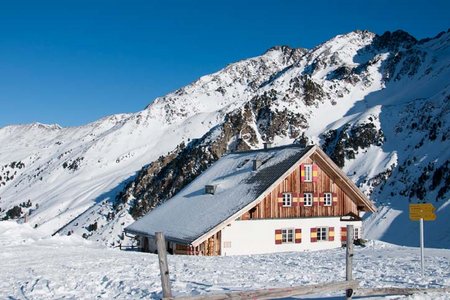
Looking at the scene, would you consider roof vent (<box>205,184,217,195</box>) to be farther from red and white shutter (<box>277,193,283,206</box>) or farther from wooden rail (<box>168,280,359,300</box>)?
wooden rail (<box>168,280,359,300</box>)

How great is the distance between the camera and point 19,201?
173 m

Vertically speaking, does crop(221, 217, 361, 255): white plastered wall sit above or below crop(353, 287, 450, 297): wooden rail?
below

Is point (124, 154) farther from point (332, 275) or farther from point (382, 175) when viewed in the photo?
point (332, 275)

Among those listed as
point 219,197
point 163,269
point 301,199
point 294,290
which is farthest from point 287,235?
point 163,269

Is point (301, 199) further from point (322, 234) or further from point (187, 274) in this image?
point (187, 274)

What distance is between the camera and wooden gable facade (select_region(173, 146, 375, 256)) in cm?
3491

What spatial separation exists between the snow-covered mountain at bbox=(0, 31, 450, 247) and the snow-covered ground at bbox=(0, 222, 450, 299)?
4193cm

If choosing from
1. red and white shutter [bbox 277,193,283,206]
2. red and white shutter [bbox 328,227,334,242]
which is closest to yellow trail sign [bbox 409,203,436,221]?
red and white shutter [bbox 277,193,283,206]

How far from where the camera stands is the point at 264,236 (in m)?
36.2

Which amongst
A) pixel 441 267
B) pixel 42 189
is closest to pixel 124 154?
pixel 42 189

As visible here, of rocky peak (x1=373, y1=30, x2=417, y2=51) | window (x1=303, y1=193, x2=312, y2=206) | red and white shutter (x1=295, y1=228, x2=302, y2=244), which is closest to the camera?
red and white shutter (x1=295, y1=228, x2=302, y2=244)

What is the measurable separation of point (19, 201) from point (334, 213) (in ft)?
508

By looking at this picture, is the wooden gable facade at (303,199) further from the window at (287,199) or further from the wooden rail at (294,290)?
the wooden rail at (294,290)

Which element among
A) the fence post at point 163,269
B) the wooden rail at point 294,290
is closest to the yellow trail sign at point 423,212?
the wooden rail at point 294,290
